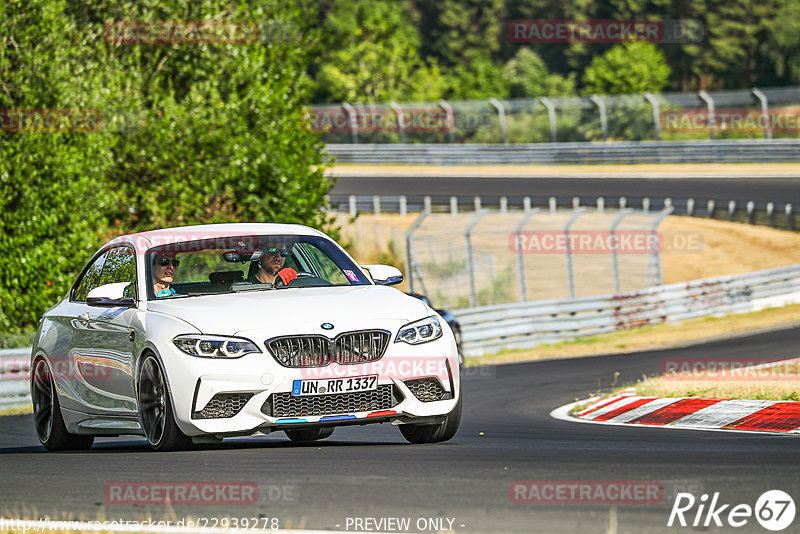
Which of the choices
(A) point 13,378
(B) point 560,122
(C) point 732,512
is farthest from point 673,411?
(B) point 560,122

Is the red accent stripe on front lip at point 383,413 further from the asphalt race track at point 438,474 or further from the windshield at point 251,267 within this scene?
the windshield at point 251,267

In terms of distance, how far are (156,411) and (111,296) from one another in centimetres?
91

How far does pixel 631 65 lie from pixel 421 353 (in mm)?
74341

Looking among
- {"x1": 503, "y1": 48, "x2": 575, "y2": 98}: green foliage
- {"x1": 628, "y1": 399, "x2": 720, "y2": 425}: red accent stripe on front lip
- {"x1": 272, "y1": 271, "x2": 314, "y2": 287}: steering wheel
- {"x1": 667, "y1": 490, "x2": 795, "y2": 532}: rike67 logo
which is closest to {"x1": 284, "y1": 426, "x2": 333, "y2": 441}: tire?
{"x1": 272, "y1": 271, "x2": 314, "y2": 287}: steering wheel

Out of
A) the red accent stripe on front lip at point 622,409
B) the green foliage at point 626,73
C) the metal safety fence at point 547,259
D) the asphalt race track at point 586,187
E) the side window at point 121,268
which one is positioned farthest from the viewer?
the green foliage at point 626,73

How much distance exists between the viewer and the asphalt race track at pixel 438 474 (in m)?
5.52

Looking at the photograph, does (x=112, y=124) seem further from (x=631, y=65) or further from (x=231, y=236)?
(x=631, y=65)

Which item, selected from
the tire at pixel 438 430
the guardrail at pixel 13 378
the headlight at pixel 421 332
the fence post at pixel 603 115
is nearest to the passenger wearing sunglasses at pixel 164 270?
the headlight at pixel 421 332

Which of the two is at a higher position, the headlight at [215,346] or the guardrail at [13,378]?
the headlight at [215,346]

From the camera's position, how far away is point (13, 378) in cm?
1648

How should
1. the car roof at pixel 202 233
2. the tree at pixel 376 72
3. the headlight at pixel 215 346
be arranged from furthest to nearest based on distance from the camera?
the tree at pixel 376 72, the car roof at pixel 202 233, the headlight at pixel 215 346

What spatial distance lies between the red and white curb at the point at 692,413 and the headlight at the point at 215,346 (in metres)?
3.96

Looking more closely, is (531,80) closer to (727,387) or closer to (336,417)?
(727,387)

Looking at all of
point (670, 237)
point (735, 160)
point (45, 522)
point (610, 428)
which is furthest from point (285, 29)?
point (735, 160)
